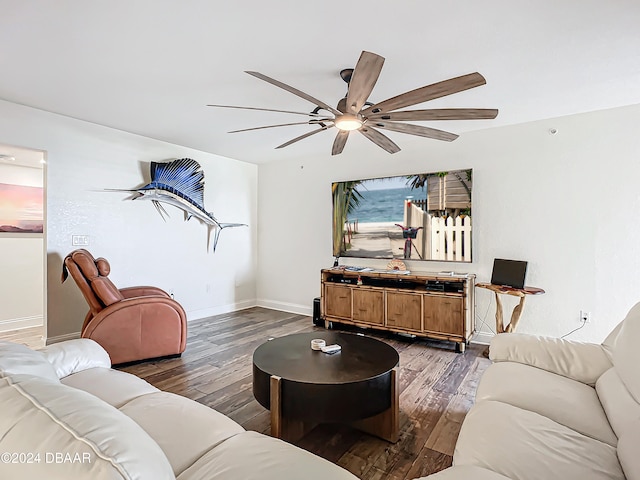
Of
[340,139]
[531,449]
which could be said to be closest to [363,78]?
[340,139]

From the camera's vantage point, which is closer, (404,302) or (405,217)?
(404,302)

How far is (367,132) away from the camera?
106 inches

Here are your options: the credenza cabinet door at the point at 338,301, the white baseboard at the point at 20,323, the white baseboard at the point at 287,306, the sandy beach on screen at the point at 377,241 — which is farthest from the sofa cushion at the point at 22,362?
the white baseboard at the point at 20,323

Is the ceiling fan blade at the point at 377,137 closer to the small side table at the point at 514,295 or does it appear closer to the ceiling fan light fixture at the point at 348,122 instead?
the ceiling fan light fixture at the point at 348,122

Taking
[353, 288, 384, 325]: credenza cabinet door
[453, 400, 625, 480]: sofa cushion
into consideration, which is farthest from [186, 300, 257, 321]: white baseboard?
[453, 400, 625, 480]: sofa cushion

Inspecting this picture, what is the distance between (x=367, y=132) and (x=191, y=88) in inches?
64.8

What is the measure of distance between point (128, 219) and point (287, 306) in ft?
9.07

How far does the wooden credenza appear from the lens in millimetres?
3777

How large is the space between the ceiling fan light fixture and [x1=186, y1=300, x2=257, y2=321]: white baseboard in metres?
3.92

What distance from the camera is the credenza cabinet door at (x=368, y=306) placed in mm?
4301

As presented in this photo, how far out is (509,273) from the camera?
12.1ft

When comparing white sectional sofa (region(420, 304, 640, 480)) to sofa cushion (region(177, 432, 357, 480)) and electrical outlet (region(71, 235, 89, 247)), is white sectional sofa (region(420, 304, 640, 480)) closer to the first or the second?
sofa cushion (region(177, 432, 357, 480))

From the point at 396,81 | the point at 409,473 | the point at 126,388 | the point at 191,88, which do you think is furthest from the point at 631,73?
the point at 126,388

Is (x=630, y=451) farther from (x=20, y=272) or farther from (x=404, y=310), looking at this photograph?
(x=20, y=272)
